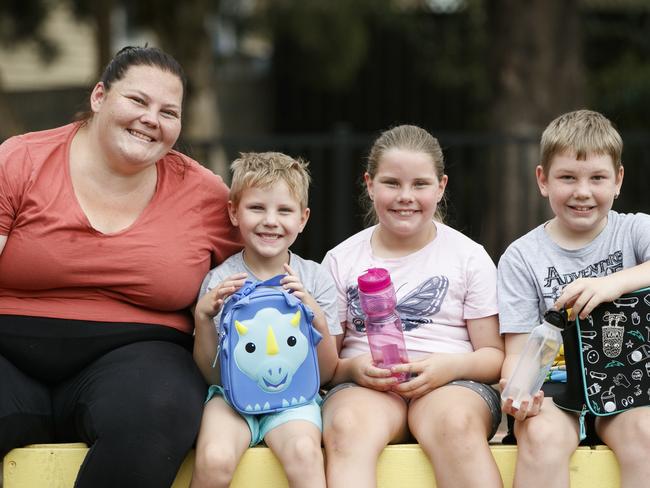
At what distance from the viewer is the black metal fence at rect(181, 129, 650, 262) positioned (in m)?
7.76

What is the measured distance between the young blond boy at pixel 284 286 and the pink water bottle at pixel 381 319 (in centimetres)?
14

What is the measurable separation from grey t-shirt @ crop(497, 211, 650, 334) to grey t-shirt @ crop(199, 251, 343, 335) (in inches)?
21.7

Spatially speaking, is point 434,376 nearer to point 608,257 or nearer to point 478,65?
point 608,257

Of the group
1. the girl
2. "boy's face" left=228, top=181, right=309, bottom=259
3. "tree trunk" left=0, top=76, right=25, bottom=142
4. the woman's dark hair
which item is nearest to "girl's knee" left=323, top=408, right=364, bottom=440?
the girl

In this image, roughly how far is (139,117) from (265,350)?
2.81 feet

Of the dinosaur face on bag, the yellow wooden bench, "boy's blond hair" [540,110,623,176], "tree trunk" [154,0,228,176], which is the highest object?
"tree trunk" [154,0,228,176]

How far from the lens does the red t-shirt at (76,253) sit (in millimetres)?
3211

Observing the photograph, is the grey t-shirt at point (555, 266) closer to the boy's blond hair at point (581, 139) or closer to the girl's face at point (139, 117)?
the boy's blond hair at point (581, 139)

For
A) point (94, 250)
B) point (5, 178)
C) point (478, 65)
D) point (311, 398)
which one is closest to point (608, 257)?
point (311, 398)

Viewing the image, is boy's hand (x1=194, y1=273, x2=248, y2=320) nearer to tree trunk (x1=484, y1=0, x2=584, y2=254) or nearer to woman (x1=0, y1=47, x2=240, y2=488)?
woman (x1=0, y1=47, x2=240, y2=488)

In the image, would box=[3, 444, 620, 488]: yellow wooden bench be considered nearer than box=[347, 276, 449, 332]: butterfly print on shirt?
Yes

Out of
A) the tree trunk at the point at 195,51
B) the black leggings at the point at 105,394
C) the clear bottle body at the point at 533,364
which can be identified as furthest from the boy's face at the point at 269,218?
the tree trunk at the point at 195,51

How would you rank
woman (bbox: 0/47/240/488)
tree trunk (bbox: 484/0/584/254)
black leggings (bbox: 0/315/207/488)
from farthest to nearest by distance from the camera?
tree trunk (bbox: 484/0/584/254) < woman (bbox: 0/47/240/488) < black leggings (bbox: 0/315/207/488)

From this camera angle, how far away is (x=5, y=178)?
3223mm
